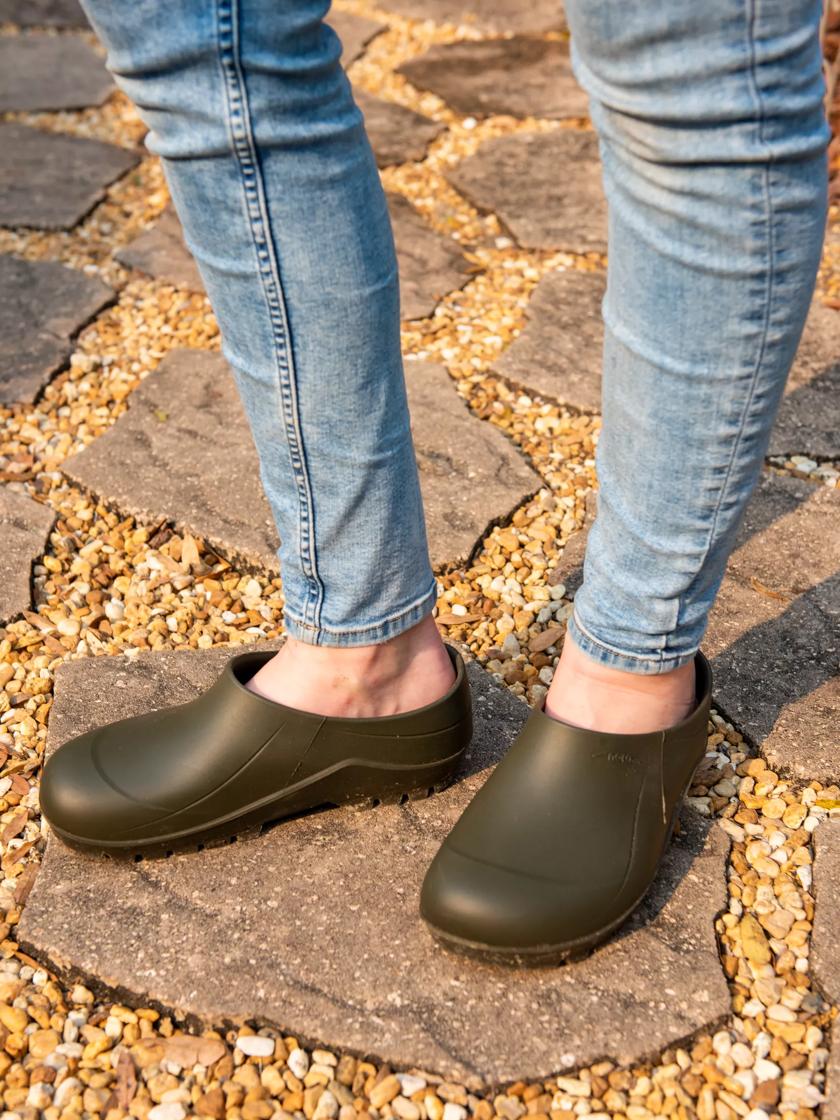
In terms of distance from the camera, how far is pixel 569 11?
87cm

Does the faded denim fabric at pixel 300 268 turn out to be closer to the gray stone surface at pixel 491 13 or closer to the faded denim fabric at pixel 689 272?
the faded denim fabric at pixel 689 272

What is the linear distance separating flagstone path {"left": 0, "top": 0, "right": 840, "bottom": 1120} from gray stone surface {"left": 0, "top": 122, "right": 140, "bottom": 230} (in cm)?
1

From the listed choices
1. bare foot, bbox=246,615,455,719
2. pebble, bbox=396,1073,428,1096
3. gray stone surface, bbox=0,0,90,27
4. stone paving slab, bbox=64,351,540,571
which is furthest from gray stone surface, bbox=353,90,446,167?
pebble, bbox=396,1073,428,1096

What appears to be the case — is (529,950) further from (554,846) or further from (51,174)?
(51,174)

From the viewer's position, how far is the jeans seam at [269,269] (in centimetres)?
91

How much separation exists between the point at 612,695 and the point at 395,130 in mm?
2415

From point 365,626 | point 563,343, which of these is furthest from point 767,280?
point 563,343

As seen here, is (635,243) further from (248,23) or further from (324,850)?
(324,850)

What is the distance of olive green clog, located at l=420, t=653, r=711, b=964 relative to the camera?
3.67ft

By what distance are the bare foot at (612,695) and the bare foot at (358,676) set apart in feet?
0.51

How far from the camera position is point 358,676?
1.24 meters

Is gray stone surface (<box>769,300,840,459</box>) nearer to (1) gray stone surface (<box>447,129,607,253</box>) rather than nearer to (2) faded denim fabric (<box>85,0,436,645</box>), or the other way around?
(1) gray stone surface (<box>447,129,607,253</box>)

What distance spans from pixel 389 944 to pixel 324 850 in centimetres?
14

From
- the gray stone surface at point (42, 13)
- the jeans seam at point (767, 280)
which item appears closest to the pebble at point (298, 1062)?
the jeans seam at point (767, 280)
